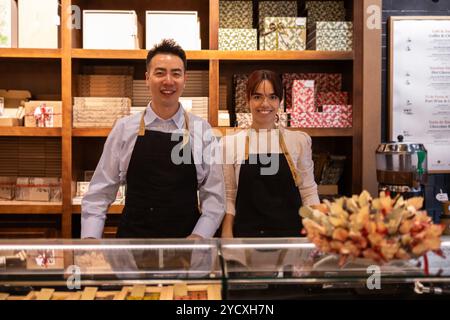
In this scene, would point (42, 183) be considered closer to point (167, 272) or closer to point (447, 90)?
point (167, 272)

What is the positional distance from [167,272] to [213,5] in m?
2.41

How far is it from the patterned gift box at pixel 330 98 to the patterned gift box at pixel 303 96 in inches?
4.3

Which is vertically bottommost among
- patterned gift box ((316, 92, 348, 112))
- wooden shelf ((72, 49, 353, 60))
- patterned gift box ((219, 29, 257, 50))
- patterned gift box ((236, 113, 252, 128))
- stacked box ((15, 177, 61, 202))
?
stacked box ((15, 177, 61, 202))

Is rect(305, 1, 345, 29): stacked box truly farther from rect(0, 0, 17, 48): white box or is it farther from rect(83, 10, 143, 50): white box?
rect(0, 0, 17, 48): white box

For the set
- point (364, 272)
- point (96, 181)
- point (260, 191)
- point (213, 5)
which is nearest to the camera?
point (364, 272)

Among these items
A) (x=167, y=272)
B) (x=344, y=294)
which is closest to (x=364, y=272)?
(x=344, y=294)

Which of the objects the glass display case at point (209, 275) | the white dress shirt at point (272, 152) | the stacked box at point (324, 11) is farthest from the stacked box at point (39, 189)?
the stacked box at point (324, 11)

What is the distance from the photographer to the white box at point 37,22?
346 cm

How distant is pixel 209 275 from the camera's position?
140 centimetres

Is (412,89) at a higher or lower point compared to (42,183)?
higher

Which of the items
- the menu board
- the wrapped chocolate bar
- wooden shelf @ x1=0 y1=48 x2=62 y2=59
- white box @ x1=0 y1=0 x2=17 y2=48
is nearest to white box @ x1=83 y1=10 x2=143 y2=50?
wooden shelf @ x1=0 y1=48 x2=62 y2=59

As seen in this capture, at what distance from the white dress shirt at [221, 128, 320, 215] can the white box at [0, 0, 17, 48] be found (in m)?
1.64

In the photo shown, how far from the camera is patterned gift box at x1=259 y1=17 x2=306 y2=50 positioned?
3.47m
